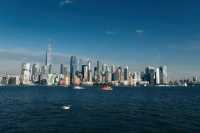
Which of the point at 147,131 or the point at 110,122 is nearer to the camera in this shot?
the point at 147,131

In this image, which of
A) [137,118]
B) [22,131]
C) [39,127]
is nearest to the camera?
[22,131]

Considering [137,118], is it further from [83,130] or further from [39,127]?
[39,127]

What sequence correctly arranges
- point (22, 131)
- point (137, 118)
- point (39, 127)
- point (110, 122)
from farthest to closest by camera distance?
point (137, 118) < point (110, 122) < point (39, 127) < point (22, 131)

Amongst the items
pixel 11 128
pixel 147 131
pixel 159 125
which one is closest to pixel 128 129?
pixel 147 131

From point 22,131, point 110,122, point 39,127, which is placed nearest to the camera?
point 22,131

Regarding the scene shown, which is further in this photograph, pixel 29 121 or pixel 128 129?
pixel 29 121

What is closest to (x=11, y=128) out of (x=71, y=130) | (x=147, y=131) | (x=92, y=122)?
(x=71, y=130)

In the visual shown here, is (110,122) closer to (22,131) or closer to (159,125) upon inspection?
(159,125)

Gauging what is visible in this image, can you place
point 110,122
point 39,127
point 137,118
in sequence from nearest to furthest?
point 39,127
point 110,122
point 137,118

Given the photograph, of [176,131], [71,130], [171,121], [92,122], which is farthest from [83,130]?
[171,121]
